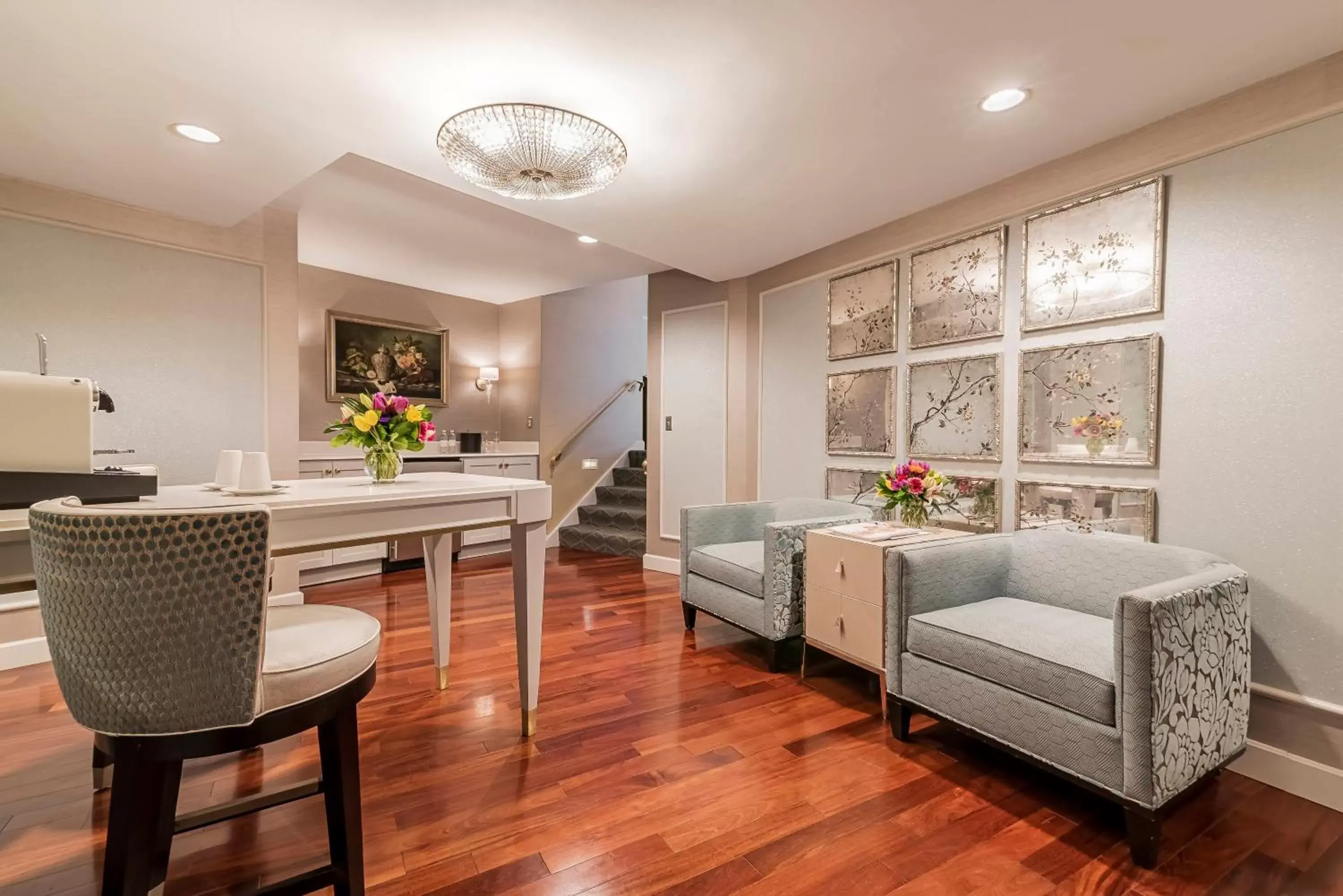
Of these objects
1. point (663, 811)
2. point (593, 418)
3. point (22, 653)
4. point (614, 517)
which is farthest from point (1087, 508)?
point (22, 653)

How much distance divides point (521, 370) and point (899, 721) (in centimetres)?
500

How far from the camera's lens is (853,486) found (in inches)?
138

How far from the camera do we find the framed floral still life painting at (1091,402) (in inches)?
87.6

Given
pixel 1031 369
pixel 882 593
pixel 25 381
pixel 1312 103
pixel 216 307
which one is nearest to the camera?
pixel 25 381

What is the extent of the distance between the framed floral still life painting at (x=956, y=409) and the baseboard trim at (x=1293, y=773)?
4.37 ft

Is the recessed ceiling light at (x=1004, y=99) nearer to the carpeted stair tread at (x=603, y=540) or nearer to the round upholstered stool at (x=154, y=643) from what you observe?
the round upholstered stool at (x=154, y=643)

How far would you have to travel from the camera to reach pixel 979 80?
1.97 meters

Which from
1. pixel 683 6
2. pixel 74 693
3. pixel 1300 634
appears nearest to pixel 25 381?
pixel 74 693

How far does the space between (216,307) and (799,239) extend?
3.54 metres

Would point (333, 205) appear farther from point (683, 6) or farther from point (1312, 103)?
point (1312, 103)

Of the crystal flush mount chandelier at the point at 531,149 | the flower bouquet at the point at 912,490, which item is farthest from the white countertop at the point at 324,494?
the flower bouquet at the point at 912,490

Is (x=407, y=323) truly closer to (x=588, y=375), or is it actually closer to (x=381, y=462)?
(x=588, y=375)

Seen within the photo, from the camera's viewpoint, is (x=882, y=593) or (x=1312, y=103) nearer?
(x=1312, y=103)

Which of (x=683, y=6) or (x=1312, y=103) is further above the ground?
(x=683, y=6)
